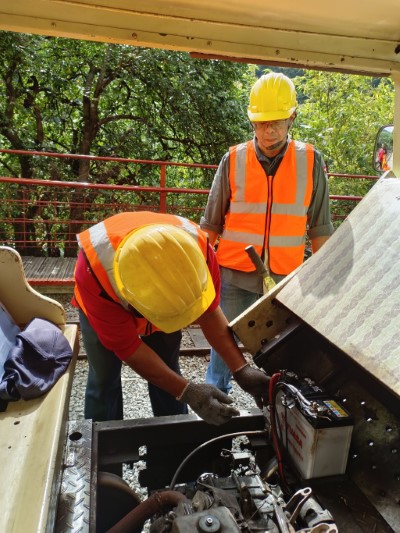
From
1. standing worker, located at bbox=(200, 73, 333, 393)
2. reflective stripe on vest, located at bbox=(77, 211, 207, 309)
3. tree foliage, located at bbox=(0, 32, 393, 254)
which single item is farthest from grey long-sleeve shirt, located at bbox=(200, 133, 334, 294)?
tree foliage, located at bbox=(0, 32, 393, 254)

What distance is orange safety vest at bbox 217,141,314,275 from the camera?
9.16 ft

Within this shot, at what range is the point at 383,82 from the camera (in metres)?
13.1

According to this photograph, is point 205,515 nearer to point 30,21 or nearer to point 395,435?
point 395,435

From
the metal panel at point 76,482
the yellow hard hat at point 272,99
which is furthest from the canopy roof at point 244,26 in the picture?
the metal panel at point 76,482

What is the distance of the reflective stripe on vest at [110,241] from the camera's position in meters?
1.87

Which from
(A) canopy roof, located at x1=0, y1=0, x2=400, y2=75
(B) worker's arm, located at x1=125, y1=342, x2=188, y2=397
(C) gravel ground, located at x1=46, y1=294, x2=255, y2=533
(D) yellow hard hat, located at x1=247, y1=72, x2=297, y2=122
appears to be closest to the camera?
(A) canopy roof, located at x1=0, y1=0, x2=400, y2=75

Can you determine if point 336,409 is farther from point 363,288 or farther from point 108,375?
point 108,375

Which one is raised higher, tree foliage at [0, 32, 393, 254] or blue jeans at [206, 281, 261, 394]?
tree foliage at [0, 32, 393, 254]

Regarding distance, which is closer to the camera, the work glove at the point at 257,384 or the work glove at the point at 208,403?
the work glove at the point at 208,403

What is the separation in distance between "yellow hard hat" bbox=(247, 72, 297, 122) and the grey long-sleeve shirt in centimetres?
25

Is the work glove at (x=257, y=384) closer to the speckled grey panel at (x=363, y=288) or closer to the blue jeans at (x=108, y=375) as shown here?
the speckled grey panel at (x=363, y=288)

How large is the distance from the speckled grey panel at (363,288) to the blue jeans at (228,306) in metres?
1.20

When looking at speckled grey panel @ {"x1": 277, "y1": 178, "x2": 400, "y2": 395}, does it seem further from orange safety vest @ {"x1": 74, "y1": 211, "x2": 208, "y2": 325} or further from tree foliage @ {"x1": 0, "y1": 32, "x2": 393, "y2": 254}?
tree foliage @ {"x1": 0, "y1": 32, "x2": 393, "y2": 254}

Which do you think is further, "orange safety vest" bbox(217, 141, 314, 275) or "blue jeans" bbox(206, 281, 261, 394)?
"blue jeans" bbox(206, 281, 261, 394)
